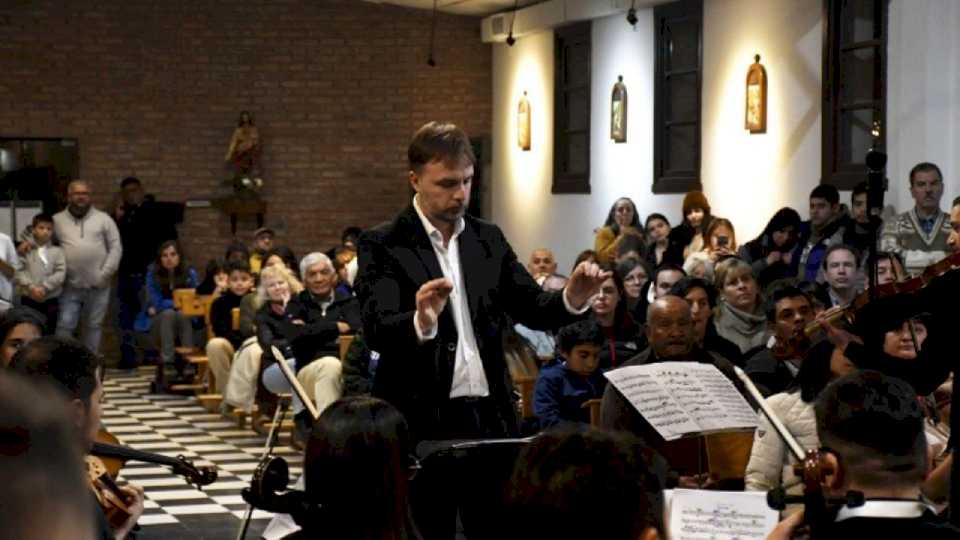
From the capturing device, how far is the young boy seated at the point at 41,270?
51.7 ft

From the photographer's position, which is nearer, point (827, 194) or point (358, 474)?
point (358, 474)

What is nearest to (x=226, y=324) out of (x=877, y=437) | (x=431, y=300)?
(x=431, y=300)

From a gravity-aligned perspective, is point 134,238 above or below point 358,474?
below

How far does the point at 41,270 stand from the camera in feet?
52.1

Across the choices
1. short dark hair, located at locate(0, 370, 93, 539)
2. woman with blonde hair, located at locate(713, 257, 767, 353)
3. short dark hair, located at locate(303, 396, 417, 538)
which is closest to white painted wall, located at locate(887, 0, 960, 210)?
woman with blonde hair, located at locate(713, 257, 767, 353)

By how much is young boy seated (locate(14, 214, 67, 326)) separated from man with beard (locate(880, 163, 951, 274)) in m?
8.28

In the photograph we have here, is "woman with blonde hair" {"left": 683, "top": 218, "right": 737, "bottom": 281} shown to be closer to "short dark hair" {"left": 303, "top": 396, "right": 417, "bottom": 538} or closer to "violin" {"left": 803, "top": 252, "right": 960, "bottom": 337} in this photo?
"violin" {"left": 803, "top": 252, "right": 960, "bottom": 337}

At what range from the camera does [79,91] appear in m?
19.2

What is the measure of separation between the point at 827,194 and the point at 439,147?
8305 millimetres

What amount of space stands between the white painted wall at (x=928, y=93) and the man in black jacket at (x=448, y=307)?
25.7ft

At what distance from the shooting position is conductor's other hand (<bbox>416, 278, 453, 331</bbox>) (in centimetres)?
368

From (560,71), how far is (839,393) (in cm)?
1586

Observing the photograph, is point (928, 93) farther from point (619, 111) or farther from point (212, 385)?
point (212, 385)

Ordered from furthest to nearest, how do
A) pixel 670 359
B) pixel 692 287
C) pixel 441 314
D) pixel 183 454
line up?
pixel 183 454 < pixel 692 287 < pixel 670 359 < pixel 441 314
